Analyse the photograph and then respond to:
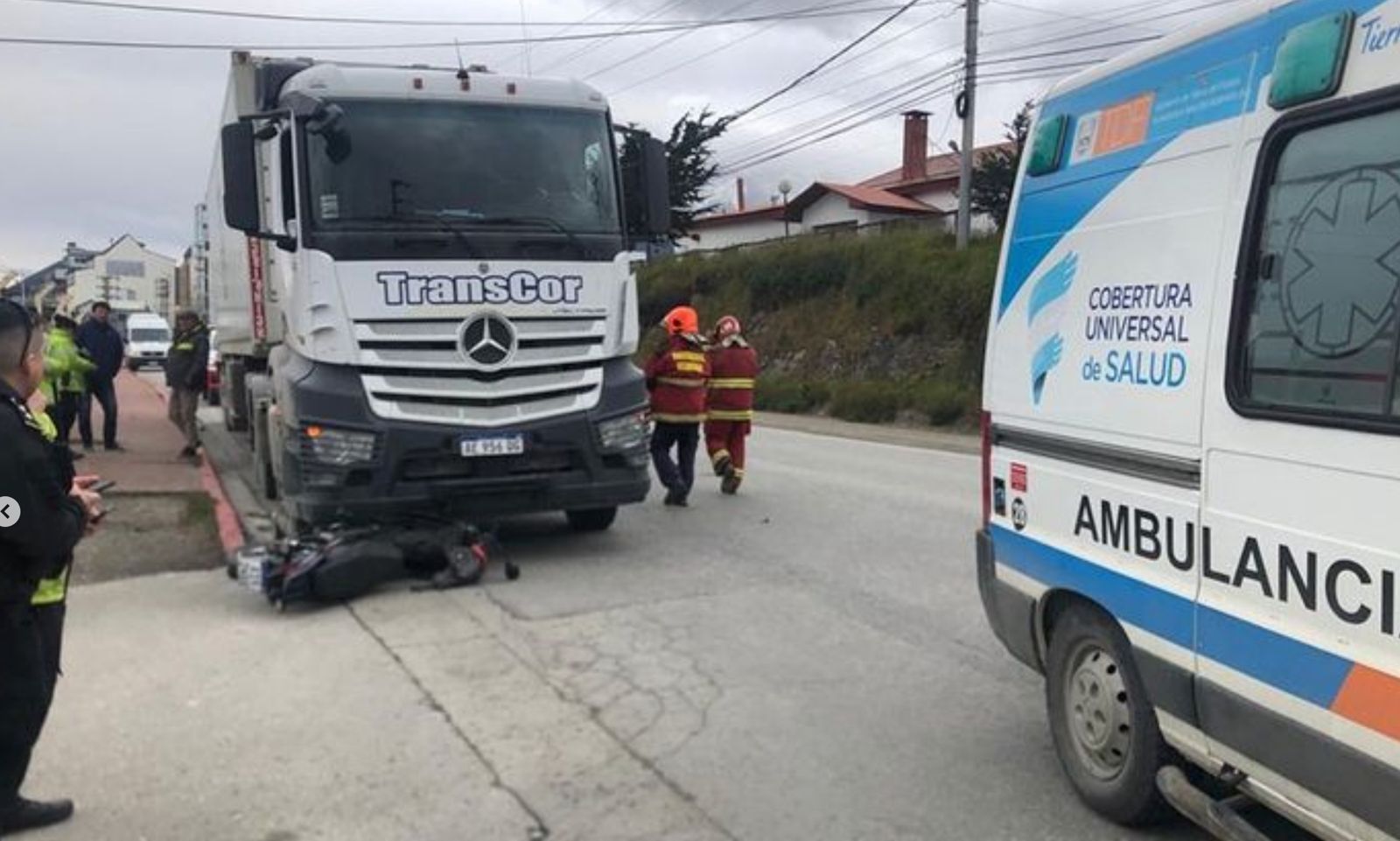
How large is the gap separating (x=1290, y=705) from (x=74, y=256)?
278 ft

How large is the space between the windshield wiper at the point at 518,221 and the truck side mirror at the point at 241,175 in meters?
1.26

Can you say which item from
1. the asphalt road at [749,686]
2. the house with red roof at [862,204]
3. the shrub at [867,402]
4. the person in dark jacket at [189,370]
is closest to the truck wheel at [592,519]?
the asphalt road at [749,686]

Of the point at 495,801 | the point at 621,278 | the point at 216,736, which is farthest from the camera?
the point at 621,278

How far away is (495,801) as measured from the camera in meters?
4.39

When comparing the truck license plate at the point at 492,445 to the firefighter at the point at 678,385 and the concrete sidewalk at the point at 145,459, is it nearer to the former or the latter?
the firefighter at the point at 678,385

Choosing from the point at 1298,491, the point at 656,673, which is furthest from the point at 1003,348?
the point at 656,673

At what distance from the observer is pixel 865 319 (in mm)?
30547

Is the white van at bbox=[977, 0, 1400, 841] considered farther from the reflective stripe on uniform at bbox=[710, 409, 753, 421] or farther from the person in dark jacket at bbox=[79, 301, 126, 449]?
the person in dark jacket at bbox=[79, 301, 126, 449]

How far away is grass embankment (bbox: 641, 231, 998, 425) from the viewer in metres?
25.2

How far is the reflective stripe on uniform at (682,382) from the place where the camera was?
10625mm

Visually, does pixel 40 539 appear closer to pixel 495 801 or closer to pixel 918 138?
pixel 495 801

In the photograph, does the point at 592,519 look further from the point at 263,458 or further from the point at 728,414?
the point at 263,458

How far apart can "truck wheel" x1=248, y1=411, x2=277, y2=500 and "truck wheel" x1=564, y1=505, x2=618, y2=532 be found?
9.67 feet

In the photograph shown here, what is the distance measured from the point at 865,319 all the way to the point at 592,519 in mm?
21932
